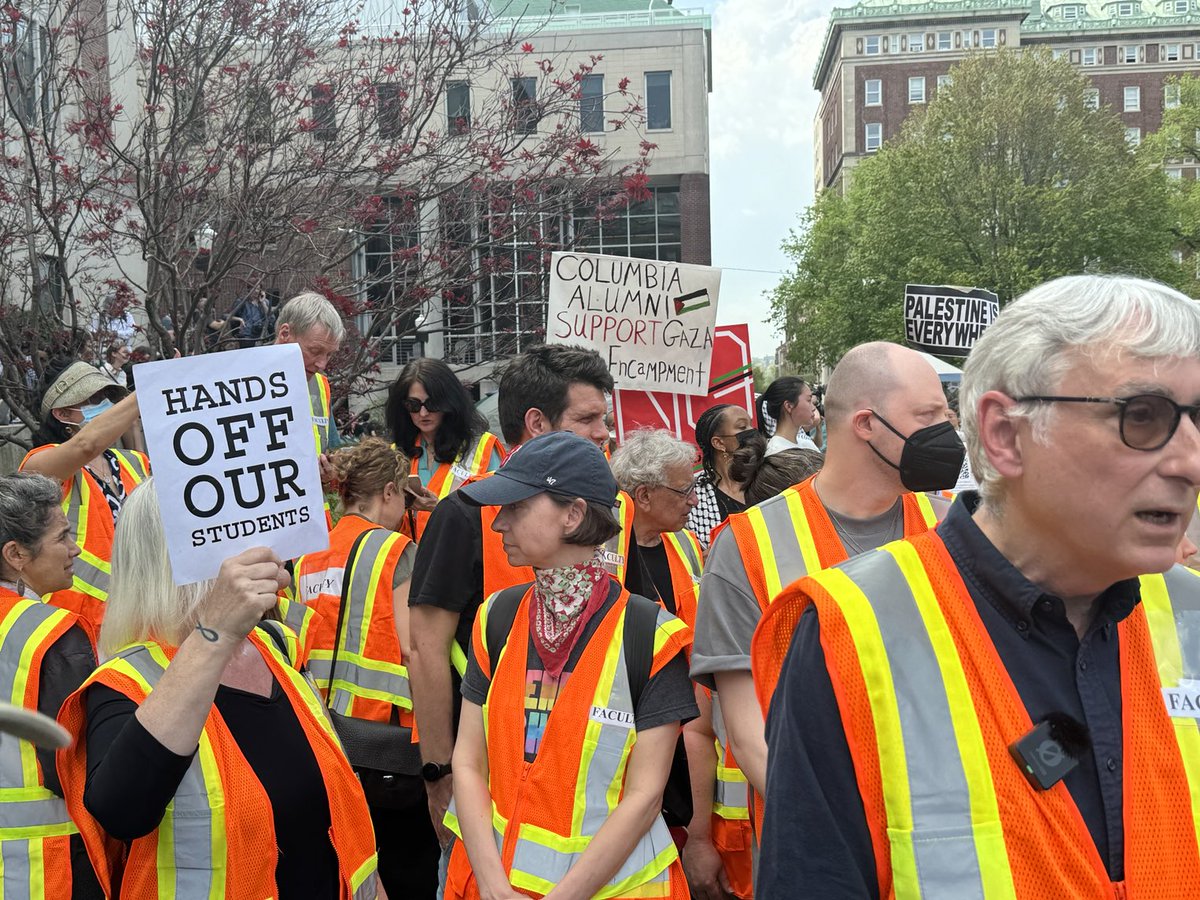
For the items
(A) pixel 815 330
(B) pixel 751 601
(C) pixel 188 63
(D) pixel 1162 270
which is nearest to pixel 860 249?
(A) pixel 815 330

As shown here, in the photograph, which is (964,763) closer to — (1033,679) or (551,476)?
(1033,679)

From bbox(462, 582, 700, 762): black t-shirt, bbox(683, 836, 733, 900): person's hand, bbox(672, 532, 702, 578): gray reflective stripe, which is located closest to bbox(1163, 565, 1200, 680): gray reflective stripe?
bbox(462, 582, 700, 762): black t-shirt

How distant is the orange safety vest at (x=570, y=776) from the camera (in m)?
3.06

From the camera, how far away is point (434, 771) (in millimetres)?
3949

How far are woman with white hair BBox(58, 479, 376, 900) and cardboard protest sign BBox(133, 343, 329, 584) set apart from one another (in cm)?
9

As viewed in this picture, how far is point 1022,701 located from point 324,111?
9432mm

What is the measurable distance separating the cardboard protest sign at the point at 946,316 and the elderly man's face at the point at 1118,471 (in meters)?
8.84

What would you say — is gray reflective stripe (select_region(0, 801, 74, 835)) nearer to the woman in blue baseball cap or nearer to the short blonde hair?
the short blonde hair

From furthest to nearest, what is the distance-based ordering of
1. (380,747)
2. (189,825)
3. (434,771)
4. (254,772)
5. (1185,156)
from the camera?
(1185,156), (380,747), (434,771), (254,772), (189,825)

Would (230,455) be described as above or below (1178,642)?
above

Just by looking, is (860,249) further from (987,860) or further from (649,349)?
(987,860)

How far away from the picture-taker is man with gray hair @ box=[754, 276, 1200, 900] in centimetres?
166

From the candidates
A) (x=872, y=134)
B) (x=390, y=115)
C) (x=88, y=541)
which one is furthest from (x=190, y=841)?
(x=872, y=134)

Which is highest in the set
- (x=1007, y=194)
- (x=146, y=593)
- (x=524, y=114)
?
(x=1007, y=194)
